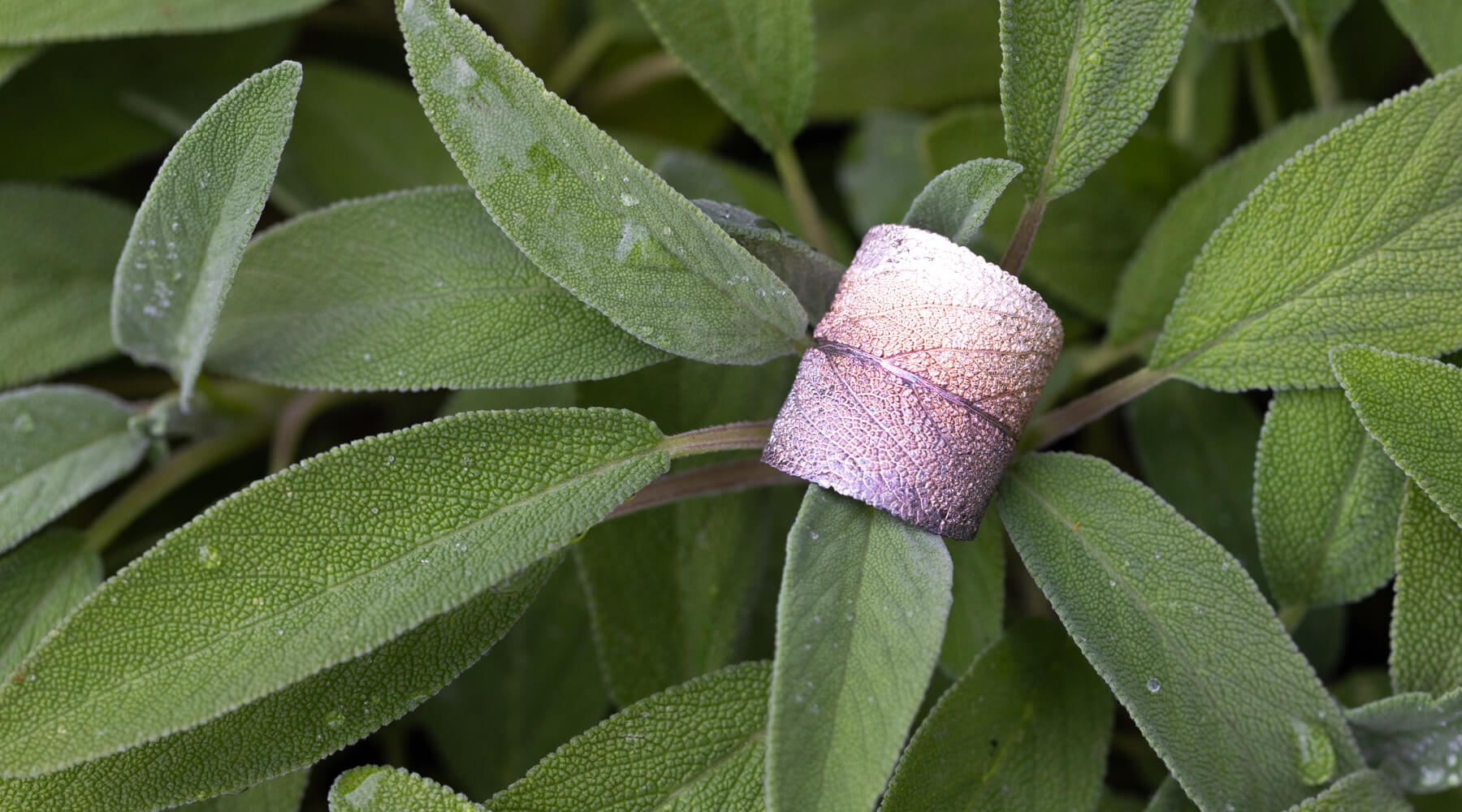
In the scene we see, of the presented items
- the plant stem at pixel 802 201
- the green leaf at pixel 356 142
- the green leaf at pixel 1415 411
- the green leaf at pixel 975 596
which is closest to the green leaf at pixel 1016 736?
the green leaf at pixel 975 596

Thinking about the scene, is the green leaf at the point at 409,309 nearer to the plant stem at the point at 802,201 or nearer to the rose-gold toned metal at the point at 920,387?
the rose-gold toned metal at the point at 920,387

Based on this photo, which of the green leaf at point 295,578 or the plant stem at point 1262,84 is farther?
the plant stem at point 1262,84

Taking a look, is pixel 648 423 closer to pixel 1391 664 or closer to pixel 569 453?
pixel 569 453

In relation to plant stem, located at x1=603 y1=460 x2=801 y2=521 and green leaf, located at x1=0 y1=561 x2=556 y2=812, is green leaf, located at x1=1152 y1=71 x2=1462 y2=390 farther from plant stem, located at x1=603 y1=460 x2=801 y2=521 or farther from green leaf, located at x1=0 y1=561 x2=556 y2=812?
green leaf, located at x1=0 y1=561 x2=556 y2=812

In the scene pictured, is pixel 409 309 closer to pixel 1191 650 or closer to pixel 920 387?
pixel 920 387

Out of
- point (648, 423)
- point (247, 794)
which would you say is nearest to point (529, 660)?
point (247, 794)

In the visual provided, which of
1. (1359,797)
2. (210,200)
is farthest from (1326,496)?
(210,200)
